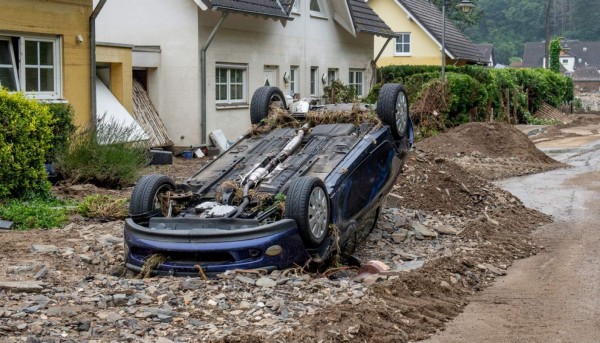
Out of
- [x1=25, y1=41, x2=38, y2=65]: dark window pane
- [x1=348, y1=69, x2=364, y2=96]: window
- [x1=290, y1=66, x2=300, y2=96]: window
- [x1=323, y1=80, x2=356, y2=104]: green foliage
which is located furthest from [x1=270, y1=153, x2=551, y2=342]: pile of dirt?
[x1=348, y1=69, x2=364, y2=96]: window

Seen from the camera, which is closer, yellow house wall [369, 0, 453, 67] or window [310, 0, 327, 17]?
window [310, 0, 327, 17]

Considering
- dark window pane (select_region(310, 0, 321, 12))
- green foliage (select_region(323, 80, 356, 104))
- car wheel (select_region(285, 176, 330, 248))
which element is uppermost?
dark window pane (select_region(310, 0, 321, 12))

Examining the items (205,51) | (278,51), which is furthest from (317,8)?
(205,51)

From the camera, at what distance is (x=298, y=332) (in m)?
6.47

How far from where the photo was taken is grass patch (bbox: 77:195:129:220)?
11.5m

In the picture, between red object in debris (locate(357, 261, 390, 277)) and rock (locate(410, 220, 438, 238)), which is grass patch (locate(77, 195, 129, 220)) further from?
red object in debris (locate(357, 261, 390, 277))

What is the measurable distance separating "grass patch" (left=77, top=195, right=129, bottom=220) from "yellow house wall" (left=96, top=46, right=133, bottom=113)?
7.82m

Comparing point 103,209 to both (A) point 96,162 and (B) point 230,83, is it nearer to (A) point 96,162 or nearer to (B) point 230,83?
(A) point 96,162

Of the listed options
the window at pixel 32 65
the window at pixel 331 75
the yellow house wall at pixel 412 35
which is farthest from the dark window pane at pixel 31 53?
the yellow house wall at pixel 412 35

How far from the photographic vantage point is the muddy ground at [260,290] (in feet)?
21.1

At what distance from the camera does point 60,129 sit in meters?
14.8

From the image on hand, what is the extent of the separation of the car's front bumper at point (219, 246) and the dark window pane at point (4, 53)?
27.9 ft

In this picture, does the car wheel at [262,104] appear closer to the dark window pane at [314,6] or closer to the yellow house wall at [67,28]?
the yellow house wall at [67,28]

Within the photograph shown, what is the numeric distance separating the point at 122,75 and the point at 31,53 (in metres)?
3.45
